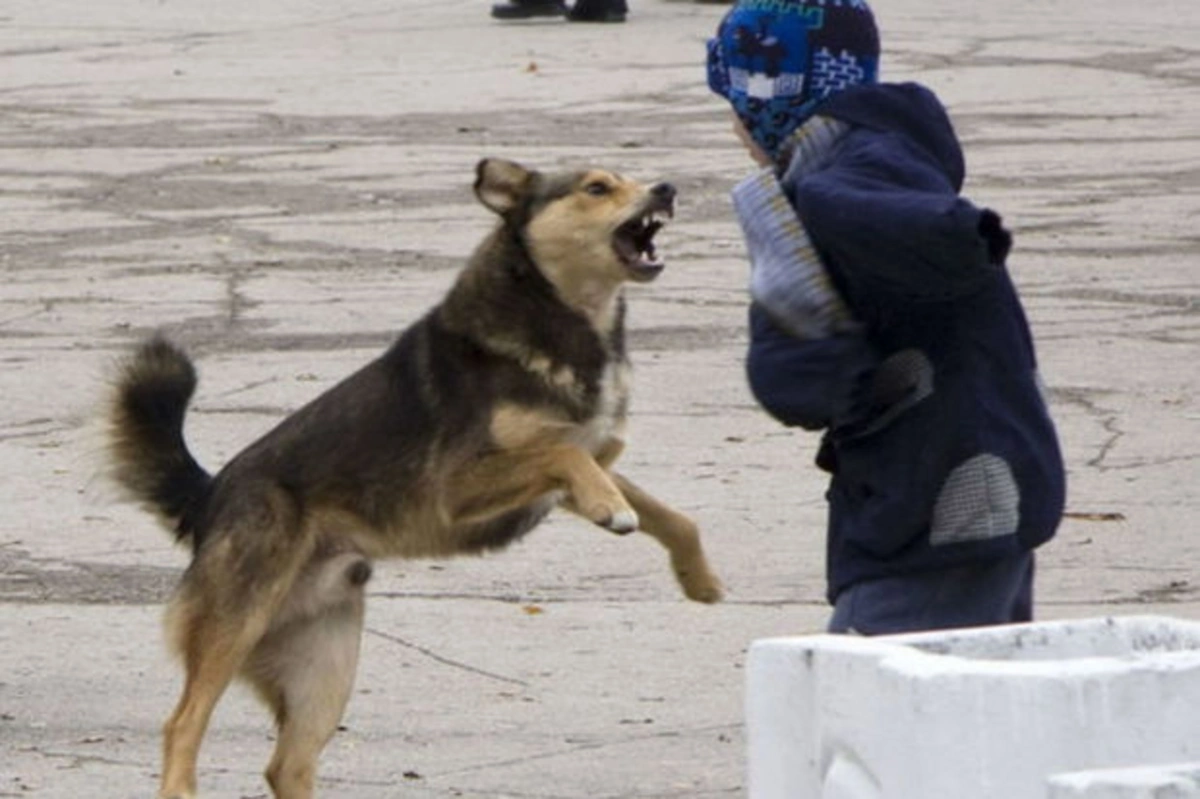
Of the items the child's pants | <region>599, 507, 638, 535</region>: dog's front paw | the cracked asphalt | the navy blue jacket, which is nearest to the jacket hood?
the navy blue jacket

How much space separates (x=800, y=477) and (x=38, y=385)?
301cm

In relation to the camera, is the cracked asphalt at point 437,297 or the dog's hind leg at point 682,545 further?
the cracked asphalt at point 437,297

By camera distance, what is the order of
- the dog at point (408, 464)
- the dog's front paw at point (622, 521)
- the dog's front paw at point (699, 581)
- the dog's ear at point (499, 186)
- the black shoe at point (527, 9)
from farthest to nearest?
the black shoe at point (527, 9) → the dog's ear at point (499, 186) → the dog's front paw at point (699, 581) → the dog at point (408, 464) → the dog's front paw at point (622, 521)

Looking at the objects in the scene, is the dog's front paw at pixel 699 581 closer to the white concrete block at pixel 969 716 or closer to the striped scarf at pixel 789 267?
the striped scarf at pixel 789 267

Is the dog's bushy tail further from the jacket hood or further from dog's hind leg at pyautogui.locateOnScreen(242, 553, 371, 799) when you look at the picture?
the jacket hood

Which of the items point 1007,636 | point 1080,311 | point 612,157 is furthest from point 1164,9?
point 1007,636

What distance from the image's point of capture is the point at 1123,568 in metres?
7.86

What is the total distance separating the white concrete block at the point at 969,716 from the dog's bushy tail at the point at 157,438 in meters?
2.96

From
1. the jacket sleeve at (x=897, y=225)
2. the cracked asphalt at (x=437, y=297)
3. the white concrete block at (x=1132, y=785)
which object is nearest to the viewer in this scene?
the white concrete block at (x=1132, y=785)

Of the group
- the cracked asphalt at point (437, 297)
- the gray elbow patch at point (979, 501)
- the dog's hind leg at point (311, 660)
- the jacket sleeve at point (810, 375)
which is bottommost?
the cracked asphalt at point (437, 297)

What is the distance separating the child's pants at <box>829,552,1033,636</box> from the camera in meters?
4.61

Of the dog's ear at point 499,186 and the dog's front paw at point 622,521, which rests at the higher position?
the dog's ear at point 499,186

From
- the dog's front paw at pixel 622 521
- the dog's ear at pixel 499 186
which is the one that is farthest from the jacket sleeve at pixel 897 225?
the dog's ear at pixel 499 186

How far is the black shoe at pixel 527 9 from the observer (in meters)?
26.3
